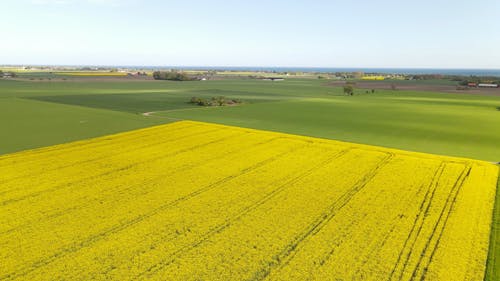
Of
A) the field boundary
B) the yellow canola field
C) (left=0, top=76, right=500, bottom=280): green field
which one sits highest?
(left=0, top=76, right=500, bottom=280): green field

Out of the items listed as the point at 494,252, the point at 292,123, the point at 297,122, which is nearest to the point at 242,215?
the point at 494,252

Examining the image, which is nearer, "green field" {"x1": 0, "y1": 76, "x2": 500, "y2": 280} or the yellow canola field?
the yellow canola field

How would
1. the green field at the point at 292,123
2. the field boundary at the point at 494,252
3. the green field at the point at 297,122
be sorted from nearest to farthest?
the field boundary at the point at 494,252
the green field at the point at 292,123
the green field at the point at 297,122

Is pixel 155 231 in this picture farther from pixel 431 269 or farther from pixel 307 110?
pixel 307 110

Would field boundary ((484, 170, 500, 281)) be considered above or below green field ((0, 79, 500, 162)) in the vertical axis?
below

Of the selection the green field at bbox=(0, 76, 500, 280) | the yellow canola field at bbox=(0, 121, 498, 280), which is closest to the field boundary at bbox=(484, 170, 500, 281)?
the yellow canola field at bbox=(0, 121, 498, 280)

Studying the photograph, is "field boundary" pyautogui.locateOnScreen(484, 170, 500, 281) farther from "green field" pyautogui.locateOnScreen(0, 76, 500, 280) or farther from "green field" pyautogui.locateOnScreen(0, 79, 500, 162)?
"green field" pyautogui.locateOnScreen(0, 79, 500, 162)

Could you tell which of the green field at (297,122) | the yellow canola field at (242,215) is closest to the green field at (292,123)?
the green field at (297,122)

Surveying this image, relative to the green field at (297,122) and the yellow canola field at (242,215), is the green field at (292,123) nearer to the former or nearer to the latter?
the green field at (297,122)
